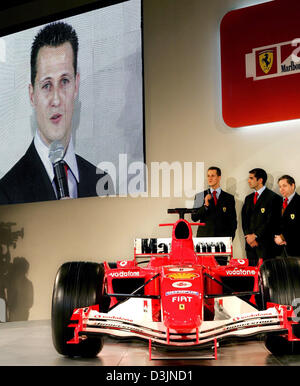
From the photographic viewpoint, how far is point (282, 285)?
3270 mm

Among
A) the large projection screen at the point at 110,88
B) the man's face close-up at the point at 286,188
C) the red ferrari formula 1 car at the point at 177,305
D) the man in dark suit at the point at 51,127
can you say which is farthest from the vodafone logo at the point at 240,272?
the man in dark suit at the point at 51,127

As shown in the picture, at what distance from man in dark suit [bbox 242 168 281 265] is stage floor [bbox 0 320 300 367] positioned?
1.73 metres

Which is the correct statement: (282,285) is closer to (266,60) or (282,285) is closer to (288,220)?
(288,220)

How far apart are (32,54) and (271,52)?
12.7 ft

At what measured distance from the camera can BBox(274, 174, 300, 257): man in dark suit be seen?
5.34 m

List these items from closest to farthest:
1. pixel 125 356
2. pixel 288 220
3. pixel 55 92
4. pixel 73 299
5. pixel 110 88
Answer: pixel 73 299 < pixel 125 356 < pixel 288 220 < pixel 110 88 < pixel 55 92

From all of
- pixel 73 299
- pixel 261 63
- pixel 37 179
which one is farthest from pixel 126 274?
pixel 37 179

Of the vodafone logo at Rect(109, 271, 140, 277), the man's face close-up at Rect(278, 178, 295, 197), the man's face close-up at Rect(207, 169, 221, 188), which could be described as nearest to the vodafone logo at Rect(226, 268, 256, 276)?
the vodafone logo at Rect(109, 271, 140, 277)

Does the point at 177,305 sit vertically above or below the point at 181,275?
below

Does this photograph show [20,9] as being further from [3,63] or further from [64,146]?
[64,146]

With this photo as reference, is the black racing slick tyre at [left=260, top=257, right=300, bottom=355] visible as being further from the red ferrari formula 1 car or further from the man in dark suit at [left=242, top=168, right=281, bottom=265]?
the man in dark suit at [left=242, top=168, right=281, bottom=265]

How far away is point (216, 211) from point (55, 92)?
316 centimetres

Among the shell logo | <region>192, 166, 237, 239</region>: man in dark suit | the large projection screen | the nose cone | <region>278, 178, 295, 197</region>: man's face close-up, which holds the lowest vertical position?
the nose cone

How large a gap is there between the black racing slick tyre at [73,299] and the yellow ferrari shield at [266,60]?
359cm
